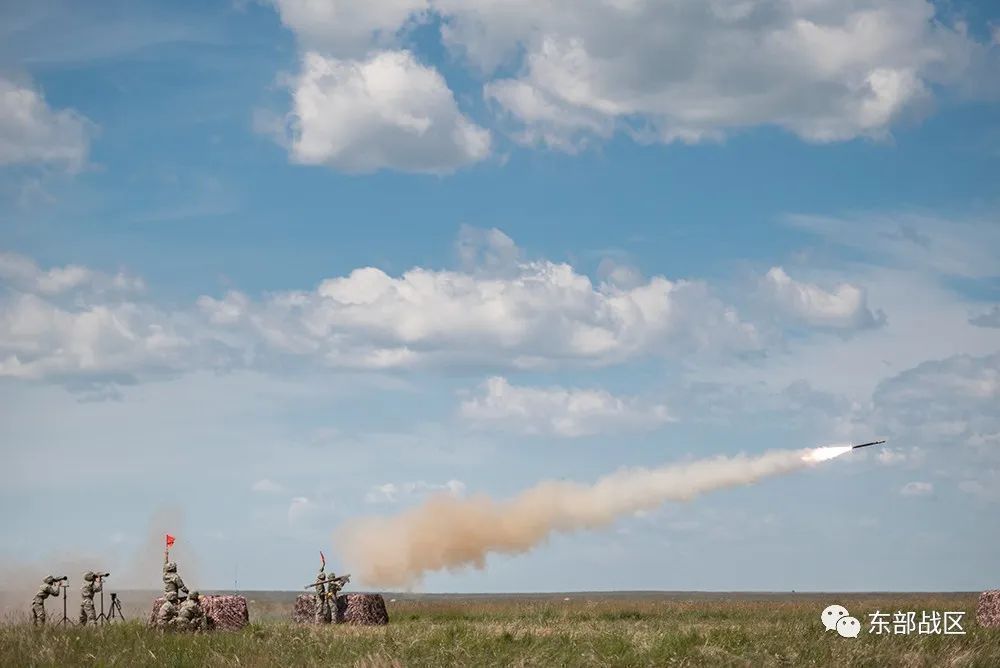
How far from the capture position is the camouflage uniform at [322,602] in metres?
36.1

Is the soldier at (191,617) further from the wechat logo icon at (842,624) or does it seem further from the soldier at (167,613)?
the wechat logo icon at (842,624)

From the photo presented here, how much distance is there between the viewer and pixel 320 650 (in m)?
25.6

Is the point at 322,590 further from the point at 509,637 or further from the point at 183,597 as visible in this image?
the point at 509,637

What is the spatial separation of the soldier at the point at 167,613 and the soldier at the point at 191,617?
0.14 meters

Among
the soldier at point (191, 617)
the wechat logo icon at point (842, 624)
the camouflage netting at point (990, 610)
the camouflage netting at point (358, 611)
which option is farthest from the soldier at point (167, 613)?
the camouflage netting at point (990, 610)

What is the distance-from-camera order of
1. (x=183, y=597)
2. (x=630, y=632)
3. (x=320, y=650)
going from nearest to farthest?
1. (x=320, y=650)
2. (x=630, y=632)
3. (x=183, y=597)

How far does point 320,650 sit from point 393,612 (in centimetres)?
1882

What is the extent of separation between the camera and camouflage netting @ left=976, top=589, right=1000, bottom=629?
33.1 m

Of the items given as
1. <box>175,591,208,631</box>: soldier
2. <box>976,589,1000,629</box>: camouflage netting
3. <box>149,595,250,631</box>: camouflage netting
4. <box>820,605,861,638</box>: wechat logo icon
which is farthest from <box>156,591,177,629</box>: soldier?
<box>976,589,1000,629</box>: camouflage netting

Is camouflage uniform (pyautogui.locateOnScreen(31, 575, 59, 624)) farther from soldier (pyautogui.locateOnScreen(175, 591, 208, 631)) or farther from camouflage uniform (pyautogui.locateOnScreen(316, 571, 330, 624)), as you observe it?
camouflage uniform (pyautogui.locateOnScreen(316, 571, 330, 624))

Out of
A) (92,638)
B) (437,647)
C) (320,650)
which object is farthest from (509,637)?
(92,638)

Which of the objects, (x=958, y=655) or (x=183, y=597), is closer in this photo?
(x=958, y=655)

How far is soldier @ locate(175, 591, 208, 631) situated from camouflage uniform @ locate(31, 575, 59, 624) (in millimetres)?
3753

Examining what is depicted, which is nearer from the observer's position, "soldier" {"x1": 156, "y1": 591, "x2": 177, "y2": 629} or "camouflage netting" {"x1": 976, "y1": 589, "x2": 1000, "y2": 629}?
"soldier" {"x1": 156, "y1": 591, "x2": 177, "y2": 629}
